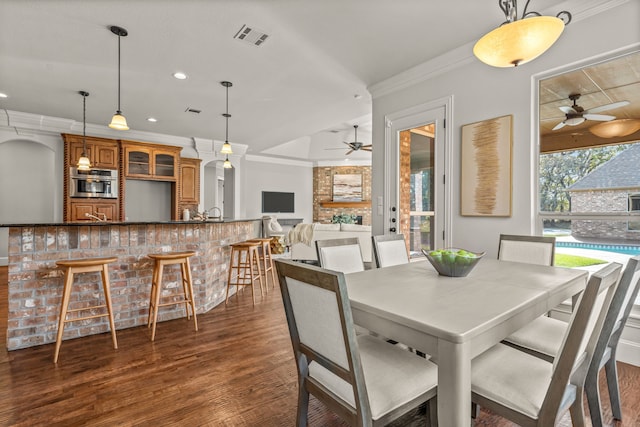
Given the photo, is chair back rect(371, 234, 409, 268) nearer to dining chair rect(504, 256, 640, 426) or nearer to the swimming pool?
dining chair rect(504, 256, 640, 426)

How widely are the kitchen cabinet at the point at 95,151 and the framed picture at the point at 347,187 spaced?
614cm

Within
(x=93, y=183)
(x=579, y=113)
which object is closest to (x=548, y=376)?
(x=579, y=113)

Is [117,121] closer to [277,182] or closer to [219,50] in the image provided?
[219,50]

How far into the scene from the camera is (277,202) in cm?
941

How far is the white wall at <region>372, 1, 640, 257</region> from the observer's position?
223cm

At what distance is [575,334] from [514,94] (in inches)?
95.4

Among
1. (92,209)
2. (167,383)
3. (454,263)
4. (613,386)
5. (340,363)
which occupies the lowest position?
(167,383)

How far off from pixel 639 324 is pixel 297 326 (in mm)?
2581

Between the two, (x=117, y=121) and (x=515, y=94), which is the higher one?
(x=515, y=94)

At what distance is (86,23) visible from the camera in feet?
8.55

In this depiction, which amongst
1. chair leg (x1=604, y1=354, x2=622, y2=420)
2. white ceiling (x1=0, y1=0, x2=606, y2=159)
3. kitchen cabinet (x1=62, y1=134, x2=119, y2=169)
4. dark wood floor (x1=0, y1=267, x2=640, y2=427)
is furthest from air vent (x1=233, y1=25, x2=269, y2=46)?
kitchen cabinet (x1=62, y1=134, x2=119, y2=169)

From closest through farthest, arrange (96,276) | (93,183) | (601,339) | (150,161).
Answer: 1. (601,339)
2. (96,276)
3. (93,183)
4. (150,161)

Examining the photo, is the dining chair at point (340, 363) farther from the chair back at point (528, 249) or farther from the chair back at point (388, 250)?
the chair back at point (528, 249)

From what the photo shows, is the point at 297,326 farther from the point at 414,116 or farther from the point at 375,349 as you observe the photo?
the point at 414,116
